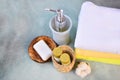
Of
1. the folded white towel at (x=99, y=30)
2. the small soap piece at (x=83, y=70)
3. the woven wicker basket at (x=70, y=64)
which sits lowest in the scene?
the small soap piece at (x=83, y=70)

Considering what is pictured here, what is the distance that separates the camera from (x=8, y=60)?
0.94 m

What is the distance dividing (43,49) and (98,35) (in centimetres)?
20

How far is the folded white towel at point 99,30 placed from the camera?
0.86 metres

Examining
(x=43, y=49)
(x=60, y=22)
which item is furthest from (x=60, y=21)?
(x=43, y=49)

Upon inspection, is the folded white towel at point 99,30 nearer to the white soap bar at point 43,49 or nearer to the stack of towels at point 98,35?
the stack of towels at point 98,35

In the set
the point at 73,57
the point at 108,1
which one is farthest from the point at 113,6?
the point at 73,57

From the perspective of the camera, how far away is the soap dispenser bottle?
870 mm

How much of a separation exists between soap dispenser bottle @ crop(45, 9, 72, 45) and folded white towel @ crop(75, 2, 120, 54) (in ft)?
0.15

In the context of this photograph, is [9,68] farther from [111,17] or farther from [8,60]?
[111,17]

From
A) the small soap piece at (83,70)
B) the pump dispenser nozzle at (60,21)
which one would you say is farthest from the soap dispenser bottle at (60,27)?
the small soap piece at (83,70)

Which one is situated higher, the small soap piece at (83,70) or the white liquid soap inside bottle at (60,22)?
the white liquid soap inside bottle at (60,22)

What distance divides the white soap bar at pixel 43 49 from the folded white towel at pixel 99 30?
106 mm

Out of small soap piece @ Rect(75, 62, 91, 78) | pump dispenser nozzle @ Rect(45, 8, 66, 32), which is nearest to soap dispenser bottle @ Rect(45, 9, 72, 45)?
Result: pump dispenser nozzle @ Rect(45, 8, 66, 32)

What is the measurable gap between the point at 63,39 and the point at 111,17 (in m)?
0.19
